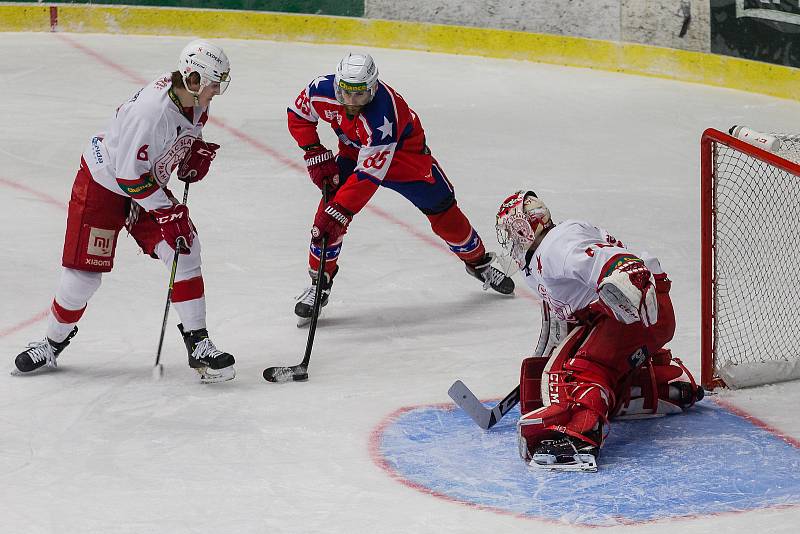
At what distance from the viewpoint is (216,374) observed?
4.25 metres

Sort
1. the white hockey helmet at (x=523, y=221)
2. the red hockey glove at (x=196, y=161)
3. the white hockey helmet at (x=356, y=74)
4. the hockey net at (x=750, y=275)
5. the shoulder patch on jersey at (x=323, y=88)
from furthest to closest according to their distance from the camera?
the shoulder patch on jersey at (x=323, y=88), the white hockey helmet at (x=356, y=74), the red hockey glove at (x=196, y=161), the hockey net at (x=750, y=275), the white hockey helmet at (x=523, y=221)

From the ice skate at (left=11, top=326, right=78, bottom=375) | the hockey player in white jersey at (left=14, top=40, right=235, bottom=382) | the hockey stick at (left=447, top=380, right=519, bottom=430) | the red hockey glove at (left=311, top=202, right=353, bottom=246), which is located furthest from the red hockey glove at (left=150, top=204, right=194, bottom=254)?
the hockey stick at (left=447, top=380, right=519, bottom=430)

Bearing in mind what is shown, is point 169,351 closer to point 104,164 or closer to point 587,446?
point 104,164

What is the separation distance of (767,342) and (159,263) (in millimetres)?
2588

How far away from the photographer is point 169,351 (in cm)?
462

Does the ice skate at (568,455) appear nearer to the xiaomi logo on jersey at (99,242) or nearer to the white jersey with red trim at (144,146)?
the white jersey with red trim at (144,146)

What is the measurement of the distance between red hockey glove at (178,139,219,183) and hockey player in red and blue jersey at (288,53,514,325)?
0.50m

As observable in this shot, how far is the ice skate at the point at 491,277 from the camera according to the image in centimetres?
533

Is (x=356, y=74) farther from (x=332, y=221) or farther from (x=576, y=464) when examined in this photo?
(x=576, y=464)

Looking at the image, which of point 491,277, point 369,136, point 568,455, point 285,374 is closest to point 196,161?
point 369,136

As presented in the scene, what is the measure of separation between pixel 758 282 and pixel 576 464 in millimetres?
2170

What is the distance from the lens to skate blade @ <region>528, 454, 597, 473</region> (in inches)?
136

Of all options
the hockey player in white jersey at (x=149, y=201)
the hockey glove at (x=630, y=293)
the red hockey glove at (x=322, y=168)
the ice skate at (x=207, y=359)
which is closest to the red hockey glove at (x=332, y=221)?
the red hockey glove at (x=322, y=168)

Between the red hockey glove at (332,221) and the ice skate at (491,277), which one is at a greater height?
the red hockey glove at (332,221)
